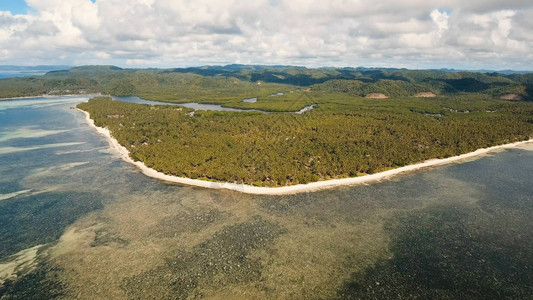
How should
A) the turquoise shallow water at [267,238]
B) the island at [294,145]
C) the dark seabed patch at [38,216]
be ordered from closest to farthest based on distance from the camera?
1. the turquoise shallow water at [267,238]
2. the dark seabed patch at [38,216]
3. the island at [294,145]

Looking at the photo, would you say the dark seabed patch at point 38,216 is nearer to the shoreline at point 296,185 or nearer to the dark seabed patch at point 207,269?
the shoreline at point 296,185

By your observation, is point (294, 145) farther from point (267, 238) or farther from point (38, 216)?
point (38, 216)

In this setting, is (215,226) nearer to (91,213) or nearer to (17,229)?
(91,213)

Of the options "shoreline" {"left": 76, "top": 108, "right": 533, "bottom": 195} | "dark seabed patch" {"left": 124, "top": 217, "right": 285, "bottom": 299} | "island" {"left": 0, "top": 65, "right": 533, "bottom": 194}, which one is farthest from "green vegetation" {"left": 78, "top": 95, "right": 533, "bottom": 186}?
"dark seabed patch" {"left": 124, "top": 217, "right": 285, "bottom": 299}

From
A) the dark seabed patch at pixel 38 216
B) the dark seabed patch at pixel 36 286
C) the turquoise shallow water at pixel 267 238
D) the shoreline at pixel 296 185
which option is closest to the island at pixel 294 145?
the shoreline at pixel 296 185

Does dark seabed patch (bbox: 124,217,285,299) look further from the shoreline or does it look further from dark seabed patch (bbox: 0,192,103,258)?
dark seabed patch (bbox: 0,192,103,258)

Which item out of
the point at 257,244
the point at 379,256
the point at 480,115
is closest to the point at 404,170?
the point at 379,256
